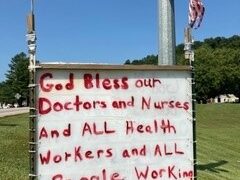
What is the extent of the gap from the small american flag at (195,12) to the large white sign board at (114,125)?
0.89 meters

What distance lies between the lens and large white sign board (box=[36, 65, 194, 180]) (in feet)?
16.9

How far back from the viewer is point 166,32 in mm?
7648

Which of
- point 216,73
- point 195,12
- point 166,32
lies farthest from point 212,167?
point 216,73

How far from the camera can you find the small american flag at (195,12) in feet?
21.2

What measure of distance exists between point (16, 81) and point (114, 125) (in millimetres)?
123802

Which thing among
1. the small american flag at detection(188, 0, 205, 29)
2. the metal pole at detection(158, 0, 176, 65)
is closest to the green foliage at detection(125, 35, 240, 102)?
the metal pole at detection(158, 0, 176, 65)

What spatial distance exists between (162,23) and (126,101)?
2495mm

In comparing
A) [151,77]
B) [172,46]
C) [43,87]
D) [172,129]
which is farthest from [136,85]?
[172,46]

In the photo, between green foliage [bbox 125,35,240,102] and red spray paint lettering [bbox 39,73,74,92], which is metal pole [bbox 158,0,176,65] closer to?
red spray paint lettering [bbox 39,73,74,92]

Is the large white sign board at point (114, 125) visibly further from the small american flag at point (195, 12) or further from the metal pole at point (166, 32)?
the metal pole at point (166, 32)

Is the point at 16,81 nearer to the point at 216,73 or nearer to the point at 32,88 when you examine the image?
the point at 216,73

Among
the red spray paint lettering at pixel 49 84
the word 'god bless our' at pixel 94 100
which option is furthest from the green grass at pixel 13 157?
the red spray paint lettering at pixel 49 84

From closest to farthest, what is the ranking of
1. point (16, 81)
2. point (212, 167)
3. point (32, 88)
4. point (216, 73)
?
point (32, 88) < point (212, 167) < point (216, 73) < point (16, 81)

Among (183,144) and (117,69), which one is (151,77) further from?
(183,144)
